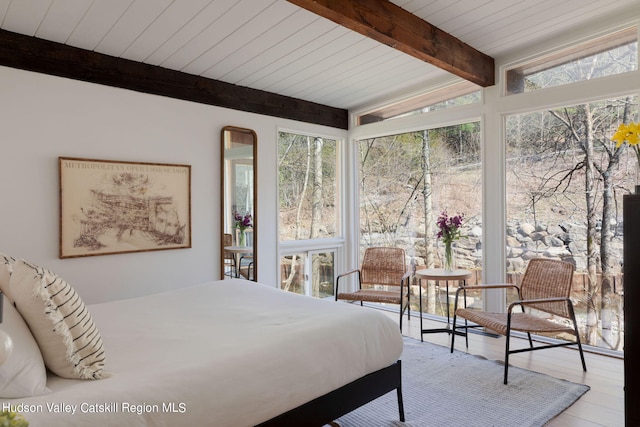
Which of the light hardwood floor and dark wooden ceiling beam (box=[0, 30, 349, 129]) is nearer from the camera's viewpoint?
the light hardwood floor

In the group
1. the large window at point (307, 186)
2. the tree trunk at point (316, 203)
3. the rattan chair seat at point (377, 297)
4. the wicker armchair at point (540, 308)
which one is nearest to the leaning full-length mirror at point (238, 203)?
the large window at point (307, 186)

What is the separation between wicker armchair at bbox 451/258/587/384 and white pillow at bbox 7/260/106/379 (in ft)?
8.20

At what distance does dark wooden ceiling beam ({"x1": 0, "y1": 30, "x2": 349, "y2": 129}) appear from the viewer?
2867mm

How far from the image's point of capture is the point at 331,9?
236 centimetres

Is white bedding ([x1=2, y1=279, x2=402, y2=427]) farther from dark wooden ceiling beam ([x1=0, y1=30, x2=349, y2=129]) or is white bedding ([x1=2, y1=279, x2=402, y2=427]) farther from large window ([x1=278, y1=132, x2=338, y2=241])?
large window ([x1=278, y1=132, x2=338, y2=241])

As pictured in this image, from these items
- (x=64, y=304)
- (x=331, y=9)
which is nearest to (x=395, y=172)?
(x=331, y=9)

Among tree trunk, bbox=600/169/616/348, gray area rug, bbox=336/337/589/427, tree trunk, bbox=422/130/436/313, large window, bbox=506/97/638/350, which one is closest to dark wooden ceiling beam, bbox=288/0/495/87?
large window, bbox=506/97/638/350

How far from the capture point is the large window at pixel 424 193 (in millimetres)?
4137

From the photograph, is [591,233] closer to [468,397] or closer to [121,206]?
[468,397]

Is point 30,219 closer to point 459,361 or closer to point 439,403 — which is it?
point 439,403

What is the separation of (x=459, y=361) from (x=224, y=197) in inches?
102

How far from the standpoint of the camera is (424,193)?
4.55 m

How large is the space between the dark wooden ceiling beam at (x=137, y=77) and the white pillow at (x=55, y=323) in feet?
7.16

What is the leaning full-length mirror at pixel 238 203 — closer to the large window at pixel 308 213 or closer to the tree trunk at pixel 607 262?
the large window at pixel 308 213
